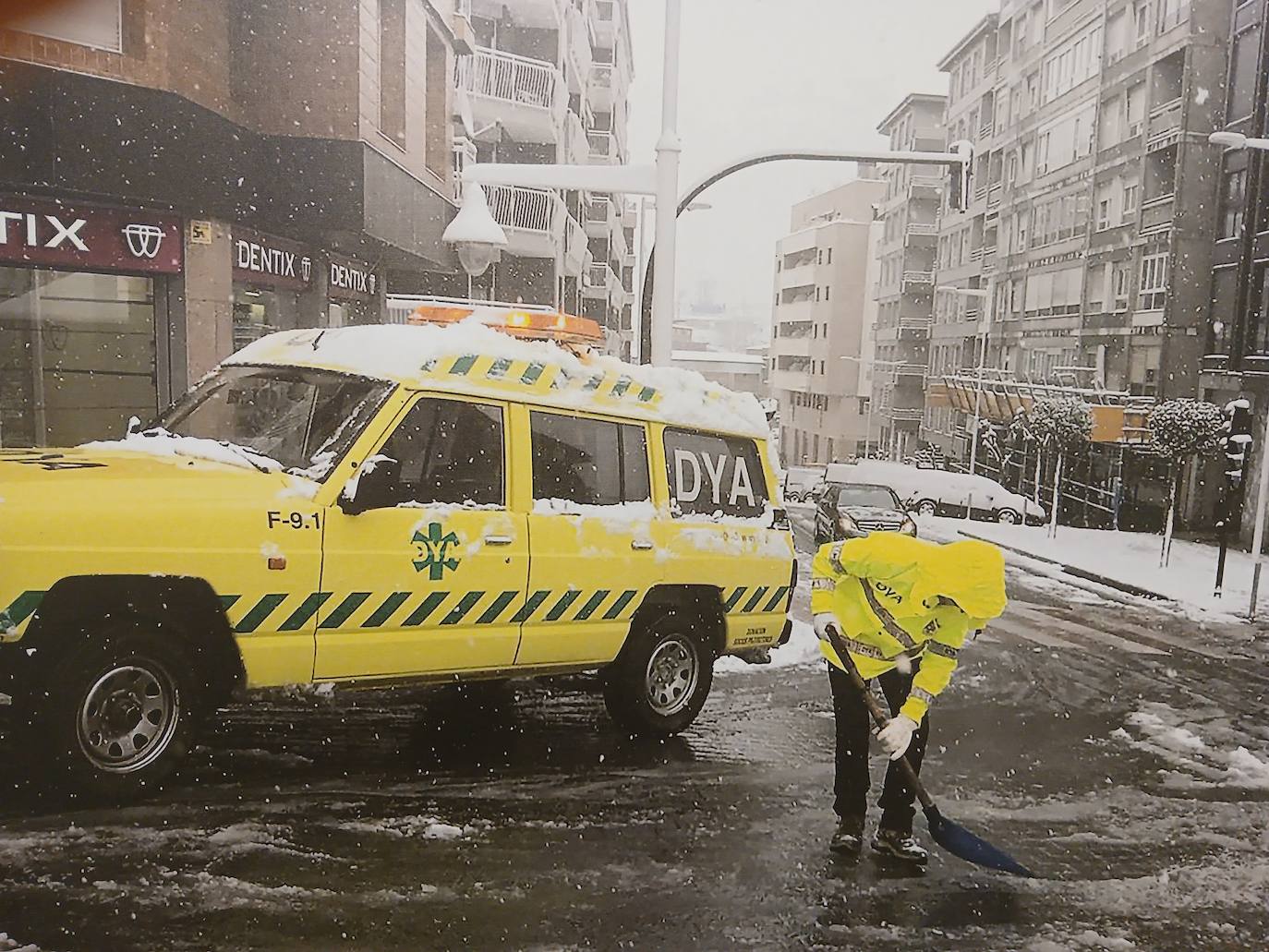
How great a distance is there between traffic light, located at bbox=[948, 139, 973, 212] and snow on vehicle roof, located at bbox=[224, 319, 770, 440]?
329 inches

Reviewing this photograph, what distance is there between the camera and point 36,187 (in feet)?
35.5

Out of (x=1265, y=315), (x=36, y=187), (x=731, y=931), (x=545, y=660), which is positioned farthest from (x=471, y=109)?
(x=731, y=931)

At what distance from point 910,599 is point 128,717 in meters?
3.57

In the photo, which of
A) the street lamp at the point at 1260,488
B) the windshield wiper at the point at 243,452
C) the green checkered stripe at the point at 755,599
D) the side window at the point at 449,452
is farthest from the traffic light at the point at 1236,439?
the windshield wiper at the point at 243,452

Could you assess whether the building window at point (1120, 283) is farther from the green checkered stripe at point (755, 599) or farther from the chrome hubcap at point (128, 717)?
the chrome hubcap at point (128, 717)

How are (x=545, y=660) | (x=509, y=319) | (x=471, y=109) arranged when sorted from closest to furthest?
1. (x=545, y=660)
2. (x=509, y=319)
3. (x=471, y=109)

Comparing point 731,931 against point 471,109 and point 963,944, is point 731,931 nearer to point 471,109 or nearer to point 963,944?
point 963,944

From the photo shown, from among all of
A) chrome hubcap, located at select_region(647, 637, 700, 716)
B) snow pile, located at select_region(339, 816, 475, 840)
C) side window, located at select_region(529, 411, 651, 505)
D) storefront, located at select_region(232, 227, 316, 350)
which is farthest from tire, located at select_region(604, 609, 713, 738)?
storefront, located at select_region(232, 227, 316, 350)

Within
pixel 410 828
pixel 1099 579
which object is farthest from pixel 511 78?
pixel 410 828

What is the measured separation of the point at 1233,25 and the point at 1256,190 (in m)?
5.86

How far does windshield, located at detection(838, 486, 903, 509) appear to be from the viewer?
85.4 ft

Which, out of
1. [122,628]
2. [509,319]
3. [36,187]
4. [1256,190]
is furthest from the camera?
[1256,190]

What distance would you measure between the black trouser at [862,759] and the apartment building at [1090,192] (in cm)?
3443

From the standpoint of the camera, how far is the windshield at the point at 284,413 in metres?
5.66
